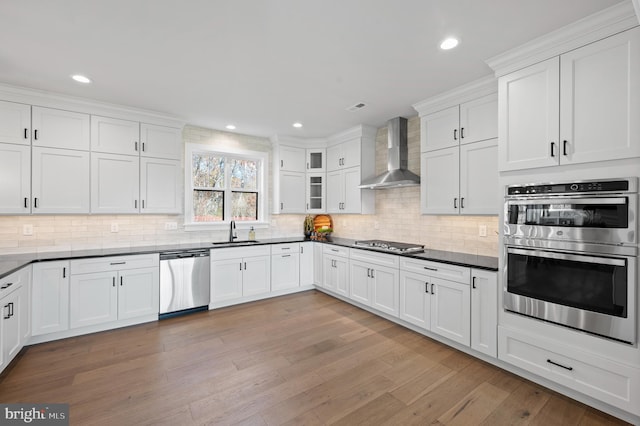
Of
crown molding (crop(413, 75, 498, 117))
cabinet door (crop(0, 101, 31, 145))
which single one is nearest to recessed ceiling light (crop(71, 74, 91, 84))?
cabinet door (crop(0, 101, 31, 145))

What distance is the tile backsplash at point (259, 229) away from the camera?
3.35m

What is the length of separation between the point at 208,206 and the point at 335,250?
7.27ft

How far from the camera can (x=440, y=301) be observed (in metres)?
2.99

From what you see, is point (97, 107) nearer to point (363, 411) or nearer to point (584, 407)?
point (363, 411)

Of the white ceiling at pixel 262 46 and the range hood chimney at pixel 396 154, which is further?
the range hood chimney at pixel 396 154

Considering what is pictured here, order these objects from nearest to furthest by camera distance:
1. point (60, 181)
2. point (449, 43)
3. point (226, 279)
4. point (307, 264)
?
point (449, 43)
point (60, 181)
point (226, 279)
point (307, 264)

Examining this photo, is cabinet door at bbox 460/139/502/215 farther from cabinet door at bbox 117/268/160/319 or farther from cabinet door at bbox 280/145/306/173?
A: cabinet door at bbox 117/268/160/319

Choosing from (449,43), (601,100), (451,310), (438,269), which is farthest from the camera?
(438,269)

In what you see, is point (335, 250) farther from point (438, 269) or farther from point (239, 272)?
point (438, 269)

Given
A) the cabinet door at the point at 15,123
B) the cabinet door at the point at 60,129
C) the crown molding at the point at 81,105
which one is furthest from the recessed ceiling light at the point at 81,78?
the cabinet door at the point at 15,123

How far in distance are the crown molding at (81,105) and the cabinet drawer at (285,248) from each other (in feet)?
7.51

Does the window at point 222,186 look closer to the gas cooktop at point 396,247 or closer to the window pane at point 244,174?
the window pane at point 244,174

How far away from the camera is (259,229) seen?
202 inches

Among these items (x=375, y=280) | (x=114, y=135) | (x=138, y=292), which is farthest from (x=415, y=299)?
(x=114, y=135)
